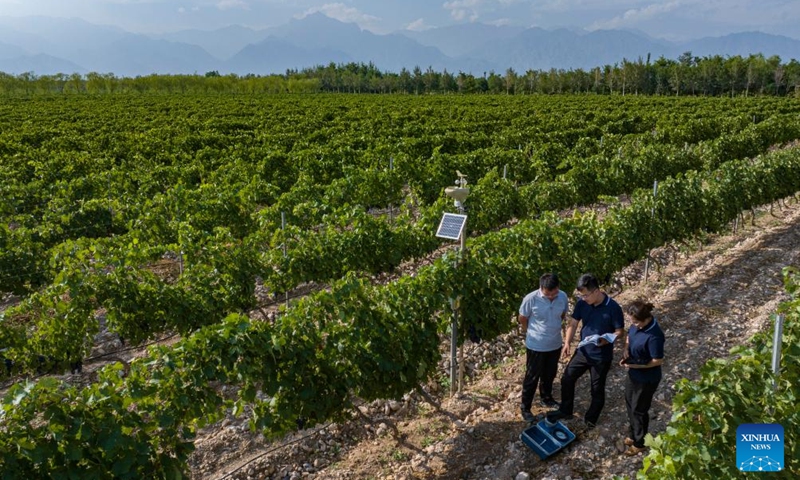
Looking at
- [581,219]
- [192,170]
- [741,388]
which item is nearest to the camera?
[741,388]

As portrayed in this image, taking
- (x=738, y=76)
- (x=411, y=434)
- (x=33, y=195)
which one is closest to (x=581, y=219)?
(x=411, y=434)

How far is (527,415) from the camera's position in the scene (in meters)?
6.20

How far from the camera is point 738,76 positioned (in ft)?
266

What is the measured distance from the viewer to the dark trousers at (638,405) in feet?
17.5

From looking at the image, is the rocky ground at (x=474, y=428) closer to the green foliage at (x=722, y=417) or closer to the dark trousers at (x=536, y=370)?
the dark trousers at (x=536, y=370)

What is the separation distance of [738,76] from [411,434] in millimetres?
93732

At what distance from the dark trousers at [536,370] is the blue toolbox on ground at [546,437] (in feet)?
1.10

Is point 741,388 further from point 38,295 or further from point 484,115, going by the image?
point 484,115

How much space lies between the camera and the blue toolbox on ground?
566 cm

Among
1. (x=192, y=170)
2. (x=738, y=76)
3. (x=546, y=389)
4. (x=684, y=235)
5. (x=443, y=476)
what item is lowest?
(x=443, y=476)

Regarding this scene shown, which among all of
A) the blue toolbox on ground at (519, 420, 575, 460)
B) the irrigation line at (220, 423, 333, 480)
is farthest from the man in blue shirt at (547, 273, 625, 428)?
the irrigation line at (220, 423, 333, 480)

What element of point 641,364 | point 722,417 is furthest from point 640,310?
point 722,417

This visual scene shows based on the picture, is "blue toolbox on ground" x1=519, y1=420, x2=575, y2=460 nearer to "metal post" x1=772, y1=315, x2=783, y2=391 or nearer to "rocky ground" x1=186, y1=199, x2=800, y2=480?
"rocky ground" x1=186, y1=199, x2=800, y2=480

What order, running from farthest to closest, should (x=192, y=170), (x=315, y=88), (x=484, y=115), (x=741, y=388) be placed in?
(x=315, y=88), (x=484, y=115), (x=192, y=170), (x=741, y=388)
